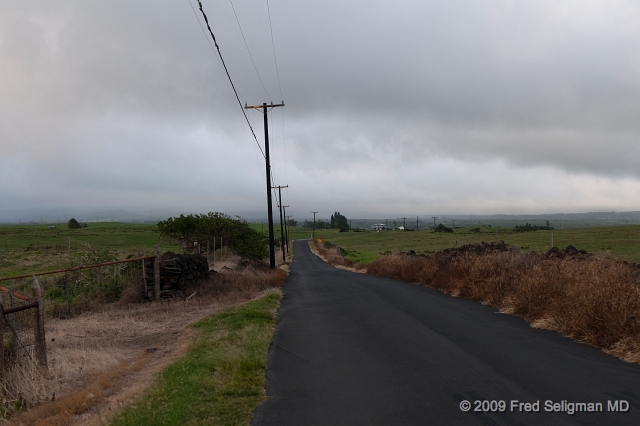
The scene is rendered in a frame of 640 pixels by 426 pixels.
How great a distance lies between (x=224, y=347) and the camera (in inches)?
357

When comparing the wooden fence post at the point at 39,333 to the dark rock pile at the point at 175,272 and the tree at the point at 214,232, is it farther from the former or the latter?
the tree at the point at 214,232

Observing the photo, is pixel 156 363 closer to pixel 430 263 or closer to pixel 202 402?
pixel 202 402

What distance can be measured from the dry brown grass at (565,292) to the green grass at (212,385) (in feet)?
18.4

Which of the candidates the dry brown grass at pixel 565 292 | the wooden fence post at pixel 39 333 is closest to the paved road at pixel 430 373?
the dry brown grass at pixel 565 292

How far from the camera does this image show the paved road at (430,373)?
5.39 m

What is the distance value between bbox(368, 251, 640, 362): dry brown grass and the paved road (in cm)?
42

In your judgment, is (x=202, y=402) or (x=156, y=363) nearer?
(x=202, y=402)

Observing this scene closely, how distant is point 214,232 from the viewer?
34188mm

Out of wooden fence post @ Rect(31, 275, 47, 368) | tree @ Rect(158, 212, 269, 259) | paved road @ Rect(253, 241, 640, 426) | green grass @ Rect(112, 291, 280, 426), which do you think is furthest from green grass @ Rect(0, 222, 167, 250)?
paved road @ Rect(253, 241, 640, 426)

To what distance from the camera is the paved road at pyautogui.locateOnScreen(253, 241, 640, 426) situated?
5.39 metres

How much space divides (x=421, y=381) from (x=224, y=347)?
3.98 metres

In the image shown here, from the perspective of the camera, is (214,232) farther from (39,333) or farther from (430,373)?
(430,373)

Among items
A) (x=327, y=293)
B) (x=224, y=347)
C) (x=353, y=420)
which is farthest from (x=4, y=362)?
(x=327, y=293)

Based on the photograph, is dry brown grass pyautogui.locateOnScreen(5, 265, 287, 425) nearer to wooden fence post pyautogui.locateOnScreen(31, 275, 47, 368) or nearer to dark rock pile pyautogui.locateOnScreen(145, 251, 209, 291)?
wooden fence post pyautogui.locateOnScreen(31, 275, 47, 368)
